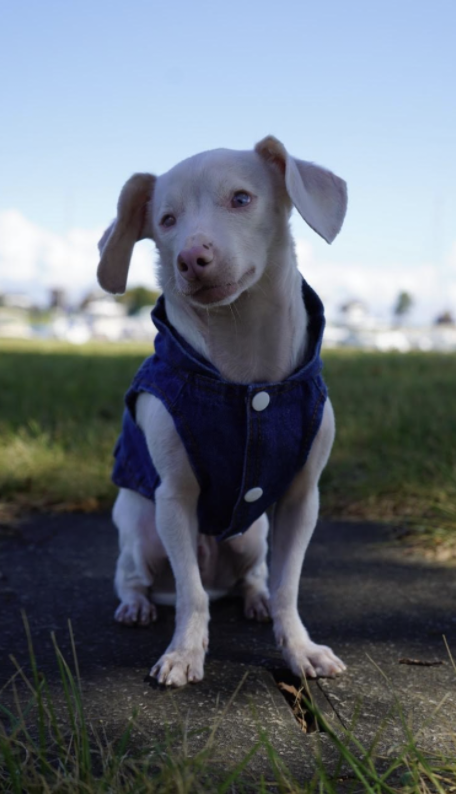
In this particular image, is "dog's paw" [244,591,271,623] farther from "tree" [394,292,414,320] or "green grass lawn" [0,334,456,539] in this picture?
"tree" [394,292,414,320]

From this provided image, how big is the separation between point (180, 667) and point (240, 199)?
1.34 m

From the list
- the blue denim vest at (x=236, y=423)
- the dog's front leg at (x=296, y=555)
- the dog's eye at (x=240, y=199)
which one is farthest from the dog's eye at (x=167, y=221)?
the dog's front leg at (x=296, y=555)

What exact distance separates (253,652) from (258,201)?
1383mm

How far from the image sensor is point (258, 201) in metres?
2.39

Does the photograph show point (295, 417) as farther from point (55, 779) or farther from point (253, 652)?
point (55, 779)

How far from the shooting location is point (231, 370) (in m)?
2.50

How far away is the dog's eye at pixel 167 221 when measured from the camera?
8.05 feet

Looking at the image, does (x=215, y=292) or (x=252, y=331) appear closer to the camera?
(x=215, y=292)

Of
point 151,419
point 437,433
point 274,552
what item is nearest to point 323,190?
point 151,419

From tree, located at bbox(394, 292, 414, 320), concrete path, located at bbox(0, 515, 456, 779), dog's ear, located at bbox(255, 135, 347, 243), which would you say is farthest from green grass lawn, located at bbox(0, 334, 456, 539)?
tree, located at bbox(394, 292, 414, 320)

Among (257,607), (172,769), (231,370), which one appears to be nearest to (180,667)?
(257,607)

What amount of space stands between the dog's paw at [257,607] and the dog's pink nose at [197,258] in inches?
50.5

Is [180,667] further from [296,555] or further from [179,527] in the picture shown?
[296,555]

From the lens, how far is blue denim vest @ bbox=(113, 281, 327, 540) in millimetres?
2369
